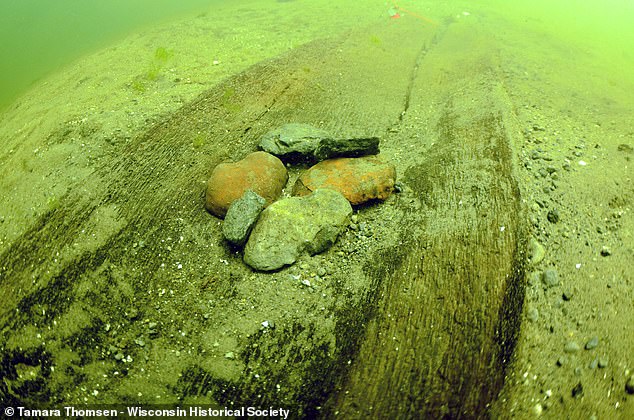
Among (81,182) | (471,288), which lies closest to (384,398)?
(471,288)

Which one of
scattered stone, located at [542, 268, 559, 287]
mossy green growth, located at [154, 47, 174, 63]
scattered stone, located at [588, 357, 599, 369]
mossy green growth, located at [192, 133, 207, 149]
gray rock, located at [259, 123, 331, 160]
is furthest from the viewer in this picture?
mossy green growth, located at [154, 47, 174, 63]

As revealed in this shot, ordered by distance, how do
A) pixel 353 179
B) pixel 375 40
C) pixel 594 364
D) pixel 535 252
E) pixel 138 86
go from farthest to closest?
pixel 375 40 → pixel 138 86 → pixel 353 179 → pixel 535 252 → pixel 594 364

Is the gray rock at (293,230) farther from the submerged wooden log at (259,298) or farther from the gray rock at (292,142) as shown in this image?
the gray rock at (292,142)

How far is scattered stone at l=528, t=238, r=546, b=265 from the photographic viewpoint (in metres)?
2.23

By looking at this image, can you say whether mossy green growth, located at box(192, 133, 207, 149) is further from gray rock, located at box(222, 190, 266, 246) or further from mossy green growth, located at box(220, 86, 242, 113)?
gray rock, located at box(222, 190, 266, 246)

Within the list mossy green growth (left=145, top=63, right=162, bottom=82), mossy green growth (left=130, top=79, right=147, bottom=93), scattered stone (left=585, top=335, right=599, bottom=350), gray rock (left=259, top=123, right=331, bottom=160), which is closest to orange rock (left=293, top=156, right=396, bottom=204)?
gray rock (left=259, top=123, right=331, bottom=160)

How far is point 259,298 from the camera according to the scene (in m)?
2.27

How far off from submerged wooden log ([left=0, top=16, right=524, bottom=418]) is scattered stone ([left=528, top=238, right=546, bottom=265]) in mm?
73

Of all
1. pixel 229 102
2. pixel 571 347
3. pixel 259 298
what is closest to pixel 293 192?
pixel 259 298

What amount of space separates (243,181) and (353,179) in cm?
79

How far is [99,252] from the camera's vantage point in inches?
97.7

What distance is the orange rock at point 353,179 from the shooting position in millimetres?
2645

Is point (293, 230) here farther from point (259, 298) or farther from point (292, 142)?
point (292, 142)

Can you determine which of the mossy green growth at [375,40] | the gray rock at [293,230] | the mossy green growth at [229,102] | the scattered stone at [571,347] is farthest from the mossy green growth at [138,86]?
the scattered stone at [571,347]
